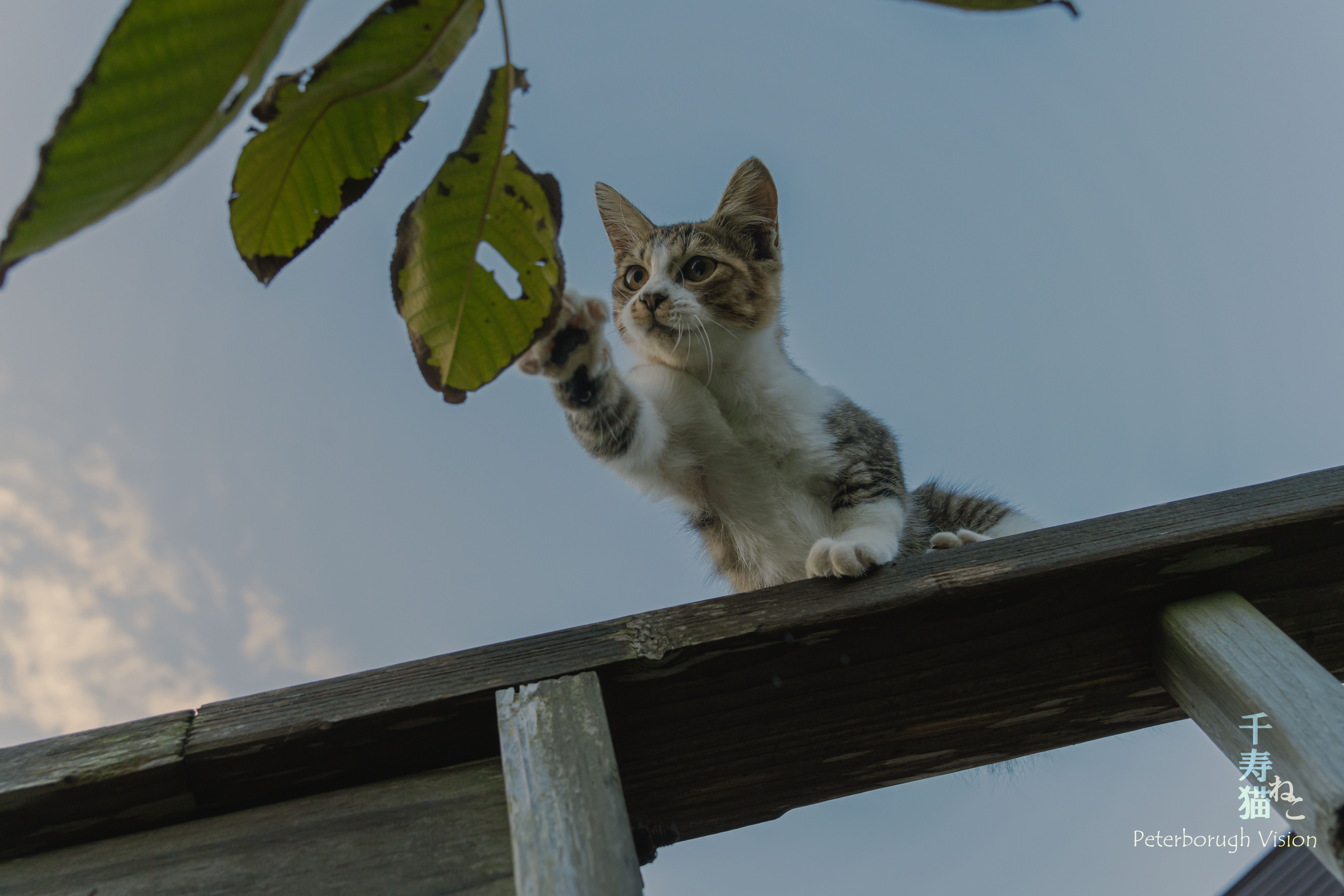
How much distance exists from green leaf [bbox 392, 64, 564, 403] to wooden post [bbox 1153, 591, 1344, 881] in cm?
88

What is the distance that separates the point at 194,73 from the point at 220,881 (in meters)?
0.84

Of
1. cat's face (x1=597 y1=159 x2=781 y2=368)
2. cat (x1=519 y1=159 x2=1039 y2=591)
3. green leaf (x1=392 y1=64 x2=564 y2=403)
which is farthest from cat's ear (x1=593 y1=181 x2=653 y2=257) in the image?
green leaf (x1=392 y1=64 x2=564 y2=403)

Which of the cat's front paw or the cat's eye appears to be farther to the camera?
the cat's eye

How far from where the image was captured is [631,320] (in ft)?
8.27

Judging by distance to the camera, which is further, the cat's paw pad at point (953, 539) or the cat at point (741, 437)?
the cat at point (741, 437)

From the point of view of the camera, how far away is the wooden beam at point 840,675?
1015 millimetres

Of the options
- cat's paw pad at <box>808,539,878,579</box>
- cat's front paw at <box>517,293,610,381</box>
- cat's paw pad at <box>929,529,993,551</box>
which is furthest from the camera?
cat's paw pad at <box>929,529,993,551</box>

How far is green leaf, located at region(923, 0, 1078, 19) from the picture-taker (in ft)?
1.59

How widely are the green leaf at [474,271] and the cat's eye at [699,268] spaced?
2.04 m

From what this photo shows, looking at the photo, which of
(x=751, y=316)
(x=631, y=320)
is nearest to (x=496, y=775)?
(x=631, y=320)

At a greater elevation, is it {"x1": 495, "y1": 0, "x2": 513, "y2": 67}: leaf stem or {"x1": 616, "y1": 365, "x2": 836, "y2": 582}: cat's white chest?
{"x1": 616, "y1": 365, "x2": 836, "y2": 582}: cat's white chest

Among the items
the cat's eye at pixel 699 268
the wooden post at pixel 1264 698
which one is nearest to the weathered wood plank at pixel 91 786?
the wooden post at pixel 1264 698

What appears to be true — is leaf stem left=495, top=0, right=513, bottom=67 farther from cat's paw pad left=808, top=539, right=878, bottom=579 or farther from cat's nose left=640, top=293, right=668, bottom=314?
cat's nose left=640, top=293, right=668, bottom=314

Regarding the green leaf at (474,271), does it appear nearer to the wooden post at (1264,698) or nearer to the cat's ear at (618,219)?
the wooden post at (1264,698)
